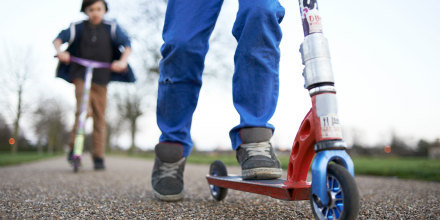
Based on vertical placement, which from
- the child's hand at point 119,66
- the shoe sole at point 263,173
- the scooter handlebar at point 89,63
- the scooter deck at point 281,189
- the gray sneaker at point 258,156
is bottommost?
the scooter deck at point 281,189

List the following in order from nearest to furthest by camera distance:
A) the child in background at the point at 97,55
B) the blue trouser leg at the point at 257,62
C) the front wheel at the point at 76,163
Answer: the blue trouser leg at the point at 257,62, the front wheel at the point at 76,163, the child in background at the point at 97,55

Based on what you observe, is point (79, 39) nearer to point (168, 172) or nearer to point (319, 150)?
point (168, 172)

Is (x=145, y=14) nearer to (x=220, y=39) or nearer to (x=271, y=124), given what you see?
(x=220, y=39)

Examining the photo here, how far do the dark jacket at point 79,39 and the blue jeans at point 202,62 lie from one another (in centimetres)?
302

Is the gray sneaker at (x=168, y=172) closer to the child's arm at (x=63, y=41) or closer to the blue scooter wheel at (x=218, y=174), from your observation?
the blue scooter wheel at (x=218, y=174)

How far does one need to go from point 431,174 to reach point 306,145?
3.69m

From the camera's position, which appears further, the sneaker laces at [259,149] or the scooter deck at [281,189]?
the sneaker laces at [259,149]

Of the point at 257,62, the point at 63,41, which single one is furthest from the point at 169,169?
the point at 63,41

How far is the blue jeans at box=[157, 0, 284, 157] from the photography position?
1521mm

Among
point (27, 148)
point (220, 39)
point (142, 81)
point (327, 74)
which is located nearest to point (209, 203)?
point (327, 74)

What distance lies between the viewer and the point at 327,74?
3.31ft

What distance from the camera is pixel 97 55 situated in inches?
181

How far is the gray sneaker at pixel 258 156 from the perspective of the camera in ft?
4.58

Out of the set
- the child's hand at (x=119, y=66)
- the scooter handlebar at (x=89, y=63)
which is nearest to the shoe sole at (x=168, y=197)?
the child's hand at (x=119, y=66)
